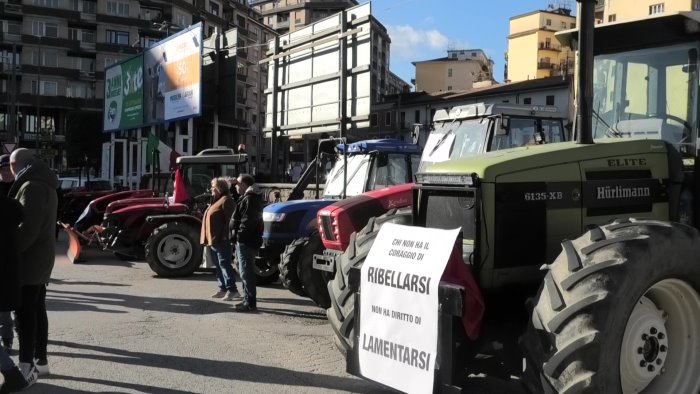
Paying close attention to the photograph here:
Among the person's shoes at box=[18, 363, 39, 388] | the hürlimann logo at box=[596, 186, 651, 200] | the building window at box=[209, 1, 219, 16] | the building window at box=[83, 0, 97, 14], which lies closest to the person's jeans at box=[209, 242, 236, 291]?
the person's shoes at box=[18, 363, 39, 388]

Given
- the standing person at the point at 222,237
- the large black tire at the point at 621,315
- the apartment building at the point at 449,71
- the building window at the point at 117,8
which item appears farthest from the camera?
the apartment building at the point at 449,71

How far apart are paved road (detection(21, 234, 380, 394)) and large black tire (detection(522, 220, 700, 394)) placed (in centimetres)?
210

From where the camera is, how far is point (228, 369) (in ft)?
18.2

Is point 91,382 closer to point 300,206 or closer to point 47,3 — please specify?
point 300,206

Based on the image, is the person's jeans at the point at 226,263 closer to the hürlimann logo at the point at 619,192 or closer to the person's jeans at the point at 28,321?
the person's jeans at the point at 28,321

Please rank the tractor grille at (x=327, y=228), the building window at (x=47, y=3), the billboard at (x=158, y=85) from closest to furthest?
the tractor grille at (x=327, y=228), the billboard at (x=158, y=85), the building window at (x=47, y=3)

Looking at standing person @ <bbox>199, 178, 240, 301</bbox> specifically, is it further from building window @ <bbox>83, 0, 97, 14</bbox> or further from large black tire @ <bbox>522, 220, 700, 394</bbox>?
building window @ <bbox>83, 0, 97, 14</bbox>

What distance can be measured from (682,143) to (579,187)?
100 cm

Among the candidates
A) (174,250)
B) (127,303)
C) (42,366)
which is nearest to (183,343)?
(42,366)

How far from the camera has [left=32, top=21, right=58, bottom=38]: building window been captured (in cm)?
7188

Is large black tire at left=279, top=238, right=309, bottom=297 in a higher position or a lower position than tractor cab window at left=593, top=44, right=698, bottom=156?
lower

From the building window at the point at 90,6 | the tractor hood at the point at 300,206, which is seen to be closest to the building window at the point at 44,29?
the building window at the point at 90,6

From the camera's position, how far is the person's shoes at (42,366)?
206 inches

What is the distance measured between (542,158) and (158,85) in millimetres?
24341
